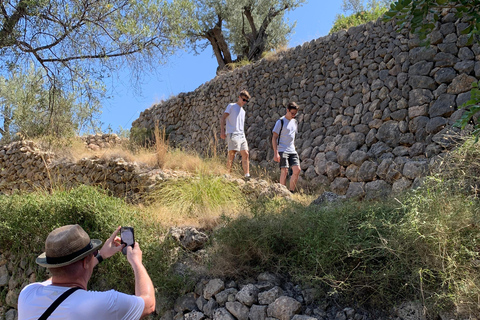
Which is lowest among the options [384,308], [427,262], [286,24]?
[384,308]

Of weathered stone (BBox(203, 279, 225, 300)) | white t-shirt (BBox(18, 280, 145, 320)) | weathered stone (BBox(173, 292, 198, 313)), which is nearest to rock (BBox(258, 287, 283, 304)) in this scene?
weathered stone (BBox(203, 279, 225, 300))

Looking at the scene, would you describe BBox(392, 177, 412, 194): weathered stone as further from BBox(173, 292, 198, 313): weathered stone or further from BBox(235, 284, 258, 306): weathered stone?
BBox(173, 292, 198, 313): weathered stone

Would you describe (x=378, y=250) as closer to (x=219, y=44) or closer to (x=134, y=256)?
(x=134, y=256)

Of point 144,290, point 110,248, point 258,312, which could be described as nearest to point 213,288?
point 258,312

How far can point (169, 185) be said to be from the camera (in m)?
7.28

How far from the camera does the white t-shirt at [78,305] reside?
7.02ft

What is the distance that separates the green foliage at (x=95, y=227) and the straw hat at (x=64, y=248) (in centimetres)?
215

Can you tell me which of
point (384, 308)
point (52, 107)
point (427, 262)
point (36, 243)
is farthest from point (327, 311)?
point (52, 107)

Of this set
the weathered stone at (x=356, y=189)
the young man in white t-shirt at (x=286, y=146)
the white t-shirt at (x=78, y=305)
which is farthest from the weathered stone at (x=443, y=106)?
the white t-shirt at (x=78, y=305)

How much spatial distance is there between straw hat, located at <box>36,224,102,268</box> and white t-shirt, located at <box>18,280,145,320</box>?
13cm

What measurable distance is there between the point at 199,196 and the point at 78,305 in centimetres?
427

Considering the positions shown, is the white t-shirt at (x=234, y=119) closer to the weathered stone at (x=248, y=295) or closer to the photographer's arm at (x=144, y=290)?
the weathered stone at (x=248, y=295)

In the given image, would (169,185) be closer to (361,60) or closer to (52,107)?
(52,107)

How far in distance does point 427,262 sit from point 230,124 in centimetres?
571
